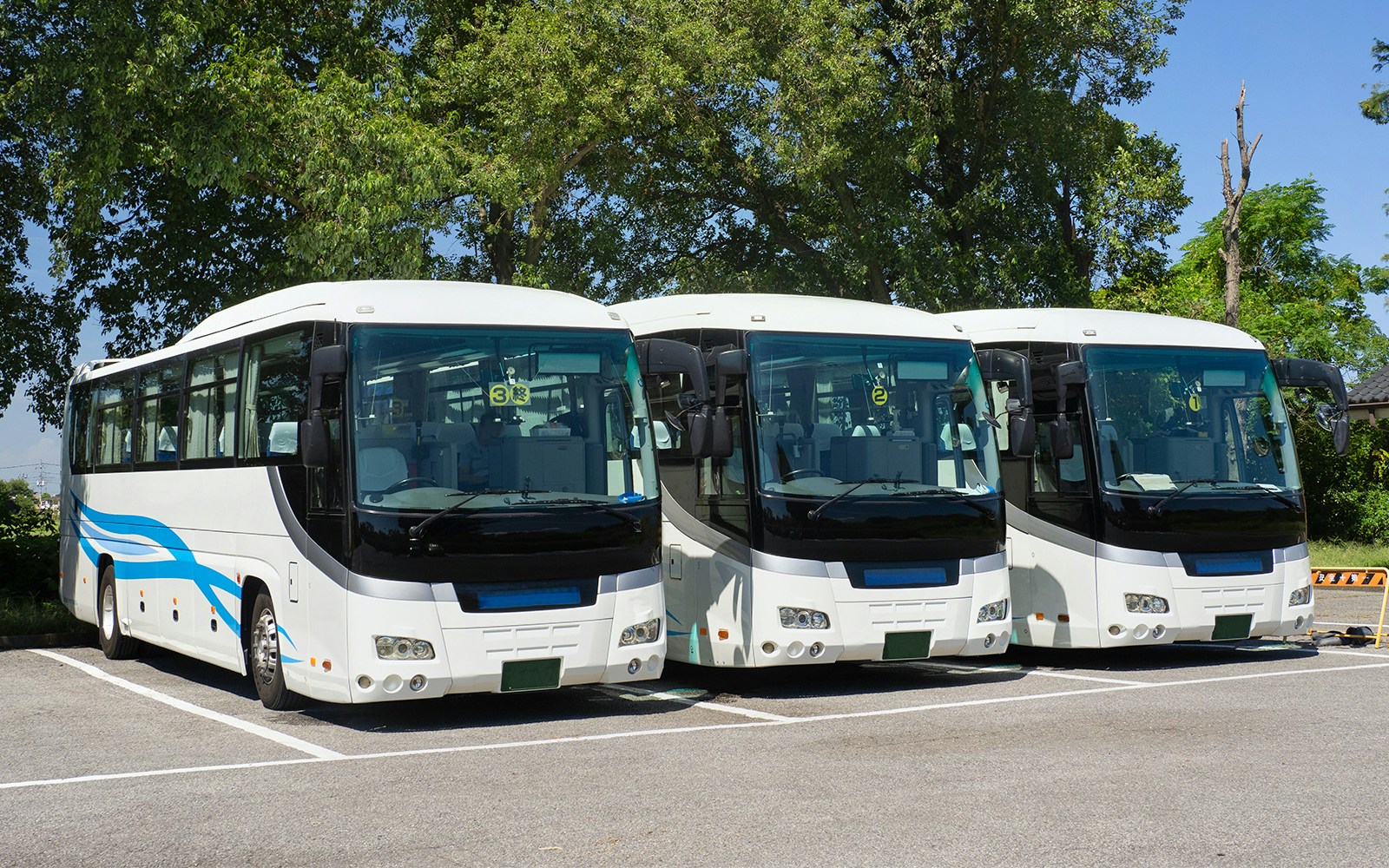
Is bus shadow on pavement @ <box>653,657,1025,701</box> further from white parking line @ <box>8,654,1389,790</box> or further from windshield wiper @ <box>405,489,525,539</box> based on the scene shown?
windshield wiper @ <box>405,489,525,539</box>

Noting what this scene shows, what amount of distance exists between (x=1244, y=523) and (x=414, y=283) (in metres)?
7.47

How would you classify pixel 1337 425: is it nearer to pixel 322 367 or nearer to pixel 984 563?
pixel 984 563

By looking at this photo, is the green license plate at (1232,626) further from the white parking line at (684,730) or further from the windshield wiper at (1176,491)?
the windshield wiper at (1176,491)

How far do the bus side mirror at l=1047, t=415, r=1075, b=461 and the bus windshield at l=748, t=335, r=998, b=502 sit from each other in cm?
67

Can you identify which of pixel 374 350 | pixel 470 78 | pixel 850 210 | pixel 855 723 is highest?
pixel 470 78

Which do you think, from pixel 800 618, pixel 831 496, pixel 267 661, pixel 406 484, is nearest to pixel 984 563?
pixel 831 496

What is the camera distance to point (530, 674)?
10.4 meters

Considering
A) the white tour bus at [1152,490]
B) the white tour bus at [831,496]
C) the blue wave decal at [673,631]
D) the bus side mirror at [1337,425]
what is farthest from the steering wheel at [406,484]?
the bus side mirror at [1337,425]

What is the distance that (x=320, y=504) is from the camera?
414 inches

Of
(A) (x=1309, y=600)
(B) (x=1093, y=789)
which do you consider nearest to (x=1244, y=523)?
(A) (x=1309, y=600)

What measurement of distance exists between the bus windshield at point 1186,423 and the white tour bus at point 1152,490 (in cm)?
1

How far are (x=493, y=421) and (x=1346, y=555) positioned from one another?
67.4ft

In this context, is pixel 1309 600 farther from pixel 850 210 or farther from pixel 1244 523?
pixel 850 210

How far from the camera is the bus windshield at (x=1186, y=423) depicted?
43.5 ft
